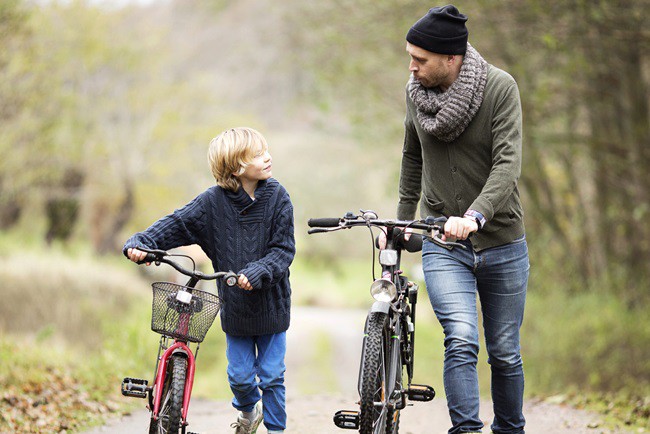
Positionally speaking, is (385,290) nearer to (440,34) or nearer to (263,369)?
(263,369)

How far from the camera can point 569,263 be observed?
16.4 meters

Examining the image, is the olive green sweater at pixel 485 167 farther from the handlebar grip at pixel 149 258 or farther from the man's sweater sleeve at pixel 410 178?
the handlebar grip at pixel 149 258

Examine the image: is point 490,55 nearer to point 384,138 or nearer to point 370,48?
point 370,48

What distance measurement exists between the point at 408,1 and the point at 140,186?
19.8 m

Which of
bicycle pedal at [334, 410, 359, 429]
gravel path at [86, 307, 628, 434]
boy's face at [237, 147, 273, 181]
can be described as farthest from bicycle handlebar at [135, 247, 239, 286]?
gravel path at [86, 307, 628, 434]

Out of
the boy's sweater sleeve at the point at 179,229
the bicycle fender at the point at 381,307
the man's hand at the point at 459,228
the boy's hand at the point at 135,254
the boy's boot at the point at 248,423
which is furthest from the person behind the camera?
the boy's boot at the point at 248,423

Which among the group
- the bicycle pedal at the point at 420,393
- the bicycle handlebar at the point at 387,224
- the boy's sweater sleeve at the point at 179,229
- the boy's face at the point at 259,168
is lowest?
the bicycle pedal at the point at 420,393

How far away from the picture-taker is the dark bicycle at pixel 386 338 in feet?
15.0

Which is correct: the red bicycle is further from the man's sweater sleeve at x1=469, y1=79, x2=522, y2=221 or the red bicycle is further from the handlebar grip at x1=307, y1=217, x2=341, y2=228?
the man's sweater sleeve at x1=469, y1=79, x2=522, y2=221

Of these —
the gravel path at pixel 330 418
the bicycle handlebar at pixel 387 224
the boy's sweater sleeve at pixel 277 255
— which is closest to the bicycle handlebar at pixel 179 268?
the boy's sweater sleeve at pixel 277 255

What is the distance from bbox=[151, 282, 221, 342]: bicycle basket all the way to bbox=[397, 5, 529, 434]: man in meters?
1.14

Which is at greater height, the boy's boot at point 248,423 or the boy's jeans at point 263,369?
the boy's jeans at point 263,369

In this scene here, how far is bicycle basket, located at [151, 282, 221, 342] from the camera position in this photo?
4699mm

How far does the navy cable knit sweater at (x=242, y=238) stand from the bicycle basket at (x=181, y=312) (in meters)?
0.55
